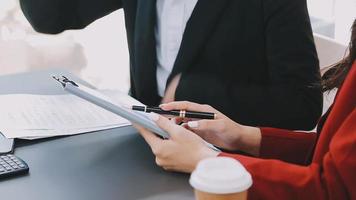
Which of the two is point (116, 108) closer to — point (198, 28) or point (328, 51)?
point (198, 28)

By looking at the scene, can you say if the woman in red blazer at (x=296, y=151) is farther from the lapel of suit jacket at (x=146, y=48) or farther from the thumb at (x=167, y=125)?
the lapel of suit jacket at (x=146, y=48)

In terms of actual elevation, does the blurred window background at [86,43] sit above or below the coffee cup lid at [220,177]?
below

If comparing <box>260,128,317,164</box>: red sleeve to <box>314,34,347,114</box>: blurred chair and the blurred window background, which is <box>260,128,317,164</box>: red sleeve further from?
the blurred window background

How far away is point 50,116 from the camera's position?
3.48 ft

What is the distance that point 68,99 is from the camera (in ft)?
3.88

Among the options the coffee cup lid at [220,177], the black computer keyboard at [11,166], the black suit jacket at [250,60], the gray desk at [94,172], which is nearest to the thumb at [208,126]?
the gray desk at [94,172]

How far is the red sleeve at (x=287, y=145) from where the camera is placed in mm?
1019

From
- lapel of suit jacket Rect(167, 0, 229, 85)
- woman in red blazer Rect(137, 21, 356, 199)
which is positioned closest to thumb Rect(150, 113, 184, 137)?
woman in red blazer Rect(137, 21, 356, 199)

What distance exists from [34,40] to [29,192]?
1.27m

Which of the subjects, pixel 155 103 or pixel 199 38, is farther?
pixel 155 103

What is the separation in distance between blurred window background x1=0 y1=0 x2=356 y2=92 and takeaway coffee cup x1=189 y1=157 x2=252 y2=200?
1477 millimetres

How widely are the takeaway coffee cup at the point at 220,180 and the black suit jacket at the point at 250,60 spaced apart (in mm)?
688

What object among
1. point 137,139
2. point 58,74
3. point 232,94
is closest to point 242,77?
point 232,94

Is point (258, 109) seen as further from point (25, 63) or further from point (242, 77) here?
point (25, 63)
